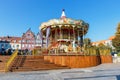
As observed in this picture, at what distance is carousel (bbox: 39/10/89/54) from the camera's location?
2430 cm

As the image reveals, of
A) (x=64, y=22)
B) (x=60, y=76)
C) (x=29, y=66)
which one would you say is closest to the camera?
(x=60, y=76)

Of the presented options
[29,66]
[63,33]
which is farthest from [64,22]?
[29,66]

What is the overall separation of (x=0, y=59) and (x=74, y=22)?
11.2m

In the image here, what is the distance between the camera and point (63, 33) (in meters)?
27.2

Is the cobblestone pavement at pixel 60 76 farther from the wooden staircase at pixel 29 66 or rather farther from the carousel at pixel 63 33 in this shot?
the carousel at pixel 63 33

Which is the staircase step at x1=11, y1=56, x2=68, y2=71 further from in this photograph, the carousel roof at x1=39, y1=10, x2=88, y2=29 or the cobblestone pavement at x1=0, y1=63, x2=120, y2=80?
the carousel roof at x1=39, y1=10, x2=88, y2=29

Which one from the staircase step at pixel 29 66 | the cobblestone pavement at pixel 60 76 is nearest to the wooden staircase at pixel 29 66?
the staircase step at pixel 29 66

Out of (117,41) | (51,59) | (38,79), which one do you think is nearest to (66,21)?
(51,59)

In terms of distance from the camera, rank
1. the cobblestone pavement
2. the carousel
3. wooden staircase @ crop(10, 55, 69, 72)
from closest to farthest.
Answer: the cobblestone pavement
wooden staircase @ crop(10, 55, 69, 72)
the carousel

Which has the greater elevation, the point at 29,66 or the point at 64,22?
the point at 64,22

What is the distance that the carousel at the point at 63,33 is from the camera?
2430cm

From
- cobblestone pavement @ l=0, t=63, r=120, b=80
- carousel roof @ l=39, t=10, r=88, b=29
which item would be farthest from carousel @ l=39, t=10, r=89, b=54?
cobblestone pavement @ l=0, t=63, r=120, b=80

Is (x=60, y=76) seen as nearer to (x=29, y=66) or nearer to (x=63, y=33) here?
(x=29, y=66)

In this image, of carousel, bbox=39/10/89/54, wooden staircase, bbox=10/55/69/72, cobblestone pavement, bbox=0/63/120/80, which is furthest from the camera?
carousel, bbox=39/10/89/54
